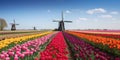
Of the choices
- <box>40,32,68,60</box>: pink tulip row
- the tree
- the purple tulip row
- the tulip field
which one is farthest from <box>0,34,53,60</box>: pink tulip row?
the tree

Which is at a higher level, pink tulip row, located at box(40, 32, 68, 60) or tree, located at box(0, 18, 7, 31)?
tree, located at box(0, 18, 7, 31)

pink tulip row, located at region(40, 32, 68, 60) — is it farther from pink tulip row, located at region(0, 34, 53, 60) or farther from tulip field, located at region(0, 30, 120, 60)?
pink tulip row, located at region(0, 34, 53, 60)

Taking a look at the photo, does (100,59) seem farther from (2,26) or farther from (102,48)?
(2,26)

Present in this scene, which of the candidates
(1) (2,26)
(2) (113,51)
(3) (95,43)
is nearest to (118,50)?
(2) (113,51)

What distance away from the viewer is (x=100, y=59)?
9109 mm

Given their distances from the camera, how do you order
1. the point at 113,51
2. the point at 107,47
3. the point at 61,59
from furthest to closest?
the point at 107,47 < the point at 113,51 < the point at 61,59

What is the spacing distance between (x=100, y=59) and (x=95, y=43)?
30.9ft

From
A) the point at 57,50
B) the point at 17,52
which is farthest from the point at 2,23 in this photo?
the point at 17,52

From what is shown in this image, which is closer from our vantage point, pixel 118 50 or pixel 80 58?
pixel 80 58

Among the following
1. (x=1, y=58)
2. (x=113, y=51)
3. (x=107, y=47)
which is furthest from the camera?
(x=107, y=47)

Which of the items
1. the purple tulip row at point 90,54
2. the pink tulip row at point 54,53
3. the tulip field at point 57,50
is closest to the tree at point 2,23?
the tulip field at point 57,50

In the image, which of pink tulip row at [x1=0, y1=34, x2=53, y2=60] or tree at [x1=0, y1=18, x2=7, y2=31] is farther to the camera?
tree at [x1=0, y1=18, x2=7, y2=31]

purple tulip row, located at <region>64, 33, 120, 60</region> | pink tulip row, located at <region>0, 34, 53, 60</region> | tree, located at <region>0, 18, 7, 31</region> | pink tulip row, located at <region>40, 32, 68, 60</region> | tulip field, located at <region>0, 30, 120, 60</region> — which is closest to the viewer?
pink tulip row, located at <region>0, 34, 53, 60</region>

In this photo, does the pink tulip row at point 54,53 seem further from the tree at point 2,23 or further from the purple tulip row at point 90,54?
the tree at point 2,23
